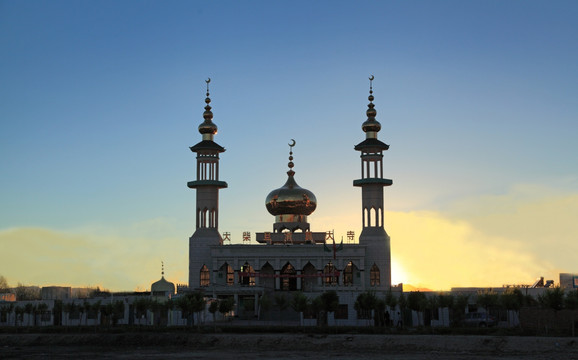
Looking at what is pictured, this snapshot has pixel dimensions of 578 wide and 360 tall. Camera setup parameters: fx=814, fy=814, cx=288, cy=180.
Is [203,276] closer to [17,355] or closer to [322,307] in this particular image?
[322,307]

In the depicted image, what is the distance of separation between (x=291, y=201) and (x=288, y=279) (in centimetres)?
904

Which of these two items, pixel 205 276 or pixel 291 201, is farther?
pixel 291 201

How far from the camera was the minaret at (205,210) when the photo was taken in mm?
83875

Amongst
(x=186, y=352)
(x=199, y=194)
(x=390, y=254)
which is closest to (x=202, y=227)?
(x=199, y=194)

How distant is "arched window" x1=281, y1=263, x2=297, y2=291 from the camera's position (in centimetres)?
8250

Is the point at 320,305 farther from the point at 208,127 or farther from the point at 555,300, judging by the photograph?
the point at 208,127

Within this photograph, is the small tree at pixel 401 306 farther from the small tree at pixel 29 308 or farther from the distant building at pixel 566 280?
the small tree at pixel 29 308

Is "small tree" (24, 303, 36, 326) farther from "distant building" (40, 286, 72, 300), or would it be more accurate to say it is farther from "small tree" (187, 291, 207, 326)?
"distant building" (40, 286, 72, 300)

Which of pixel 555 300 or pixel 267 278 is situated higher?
pixel 267 278

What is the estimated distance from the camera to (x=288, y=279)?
83.0m

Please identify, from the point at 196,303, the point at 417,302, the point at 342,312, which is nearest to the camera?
the point at 417,302

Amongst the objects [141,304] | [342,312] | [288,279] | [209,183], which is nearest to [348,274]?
[288,279]

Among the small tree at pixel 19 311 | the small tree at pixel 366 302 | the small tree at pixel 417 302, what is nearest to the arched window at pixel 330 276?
the small tree at pixel 366 302

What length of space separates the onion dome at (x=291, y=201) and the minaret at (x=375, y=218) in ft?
21.7
